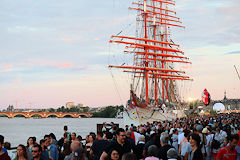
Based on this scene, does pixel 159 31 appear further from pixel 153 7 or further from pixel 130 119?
pixel 130 119

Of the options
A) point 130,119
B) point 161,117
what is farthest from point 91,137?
point 161,117

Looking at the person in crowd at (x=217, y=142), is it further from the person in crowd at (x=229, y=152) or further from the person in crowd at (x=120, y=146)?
the person in crowd at (x=120, y=146)

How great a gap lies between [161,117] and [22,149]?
5697cm

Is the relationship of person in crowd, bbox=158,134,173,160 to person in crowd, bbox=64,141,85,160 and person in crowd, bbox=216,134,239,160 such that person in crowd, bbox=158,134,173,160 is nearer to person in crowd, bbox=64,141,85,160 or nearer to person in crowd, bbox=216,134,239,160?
person in crowd, bbox=216,134,239,160

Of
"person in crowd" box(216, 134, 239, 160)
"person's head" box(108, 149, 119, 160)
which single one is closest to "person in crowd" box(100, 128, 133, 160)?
"person's head" box(108, 149, 119, 160)

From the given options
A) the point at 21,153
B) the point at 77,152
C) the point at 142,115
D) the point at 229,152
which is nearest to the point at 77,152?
the point at 77,152

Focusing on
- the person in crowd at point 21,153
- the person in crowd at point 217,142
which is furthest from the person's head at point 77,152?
the person in crowd at point 217,142

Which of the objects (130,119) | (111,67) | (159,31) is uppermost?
(159,31)

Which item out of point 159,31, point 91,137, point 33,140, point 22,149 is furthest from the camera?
point 159,31

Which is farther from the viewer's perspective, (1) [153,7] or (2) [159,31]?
(2) [159,31]

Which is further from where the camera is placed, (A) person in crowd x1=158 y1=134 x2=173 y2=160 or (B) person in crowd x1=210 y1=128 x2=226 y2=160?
(B) person in crowd x1=210 y1=128 x2=226 y2=160

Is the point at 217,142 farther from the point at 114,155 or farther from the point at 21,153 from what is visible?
the point at 21,153

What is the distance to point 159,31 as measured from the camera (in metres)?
81.6

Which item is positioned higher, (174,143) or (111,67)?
(111,67)
